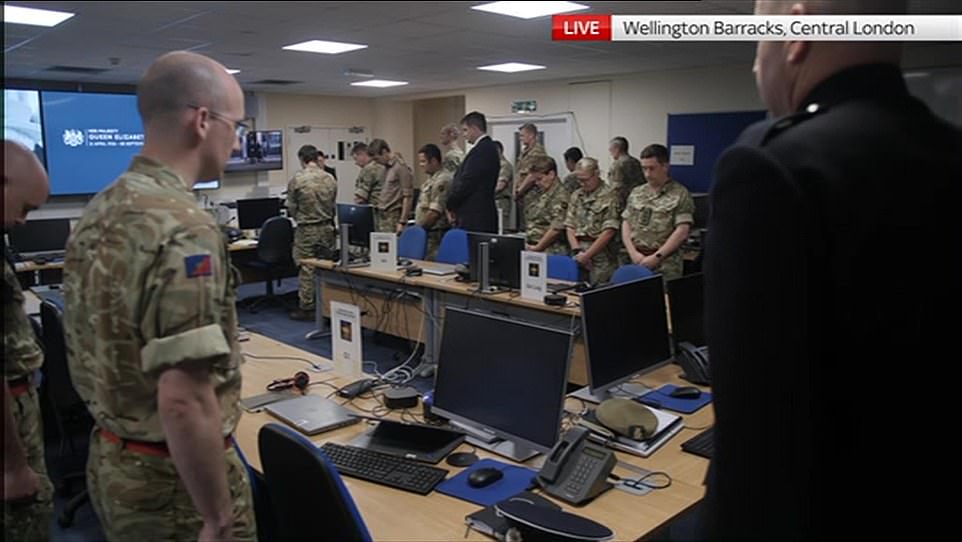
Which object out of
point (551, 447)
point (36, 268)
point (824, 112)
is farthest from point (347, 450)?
point (36, 268)

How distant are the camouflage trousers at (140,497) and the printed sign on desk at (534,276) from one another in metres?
2.47

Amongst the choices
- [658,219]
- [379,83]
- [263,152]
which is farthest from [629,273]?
[263,152]

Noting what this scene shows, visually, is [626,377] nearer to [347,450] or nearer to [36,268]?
[347,450]

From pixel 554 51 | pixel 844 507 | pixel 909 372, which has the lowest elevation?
pixel 844 507

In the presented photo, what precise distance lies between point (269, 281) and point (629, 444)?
544cm

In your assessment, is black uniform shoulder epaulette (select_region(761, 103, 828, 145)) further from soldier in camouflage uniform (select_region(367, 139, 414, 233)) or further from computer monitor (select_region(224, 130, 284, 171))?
computer monitor (select_region(224, 130, 284, 171))

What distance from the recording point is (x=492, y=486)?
5.48 feet

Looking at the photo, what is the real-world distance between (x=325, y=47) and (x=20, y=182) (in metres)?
4.57

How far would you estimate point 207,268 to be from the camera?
48.9 inches

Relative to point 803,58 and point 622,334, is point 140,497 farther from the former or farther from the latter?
point 622,334

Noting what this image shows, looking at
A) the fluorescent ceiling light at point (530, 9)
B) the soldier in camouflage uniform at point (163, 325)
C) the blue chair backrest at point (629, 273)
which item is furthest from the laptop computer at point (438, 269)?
the soldier in camouflage uniform at point (163, 325)

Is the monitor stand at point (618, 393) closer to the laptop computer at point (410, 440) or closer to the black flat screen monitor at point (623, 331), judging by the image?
the black flat screen monitor at point (623, 331)

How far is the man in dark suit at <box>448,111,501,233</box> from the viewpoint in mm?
5250

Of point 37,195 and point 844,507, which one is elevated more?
point 37,195
